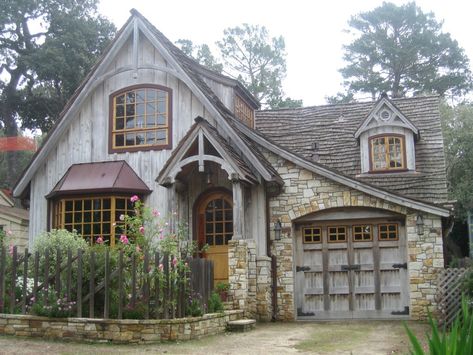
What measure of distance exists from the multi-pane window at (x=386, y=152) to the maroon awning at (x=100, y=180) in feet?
20.9

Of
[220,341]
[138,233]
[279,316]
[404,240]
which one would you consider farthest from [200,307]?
[404,240]

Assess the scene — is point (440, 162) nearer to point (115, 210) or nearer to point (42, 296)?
point (115, 210)

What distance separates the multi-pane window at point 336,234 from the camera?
15.2m

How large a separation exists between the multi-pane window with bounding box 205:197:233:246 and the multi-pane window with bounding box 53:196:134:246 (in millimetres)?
1995

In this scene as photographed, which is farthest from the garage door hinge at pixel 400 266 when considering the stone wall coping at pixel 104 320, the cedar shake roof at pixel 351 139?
the stone wall coping at pixel 104 320

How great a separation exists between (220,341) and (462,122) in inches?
877

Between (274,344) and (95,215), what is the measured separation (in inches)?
274

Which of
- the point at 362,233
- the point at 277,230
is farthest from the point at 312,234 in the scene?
the point at 362,233

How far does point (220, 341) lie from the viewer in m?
10.4

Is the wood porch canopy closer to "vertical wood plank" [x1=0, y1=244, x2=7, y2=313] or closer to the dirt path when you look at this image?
the dirt path

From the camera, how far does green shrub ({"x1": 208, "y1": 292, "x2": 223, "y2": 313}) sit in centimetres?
1191

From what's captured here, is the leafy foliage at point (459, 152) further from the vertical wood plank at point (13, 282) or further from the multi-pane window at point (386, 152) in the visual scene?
the vertical wood plank at point (13, 282)

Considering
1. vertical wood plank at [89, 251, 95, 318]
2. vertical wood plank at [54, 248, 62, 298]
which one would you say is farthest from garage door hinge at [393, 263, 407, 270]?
vertical wood plank at [54, 248, 62, 298]

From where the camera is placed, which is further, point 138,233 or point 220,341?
point 138,233
